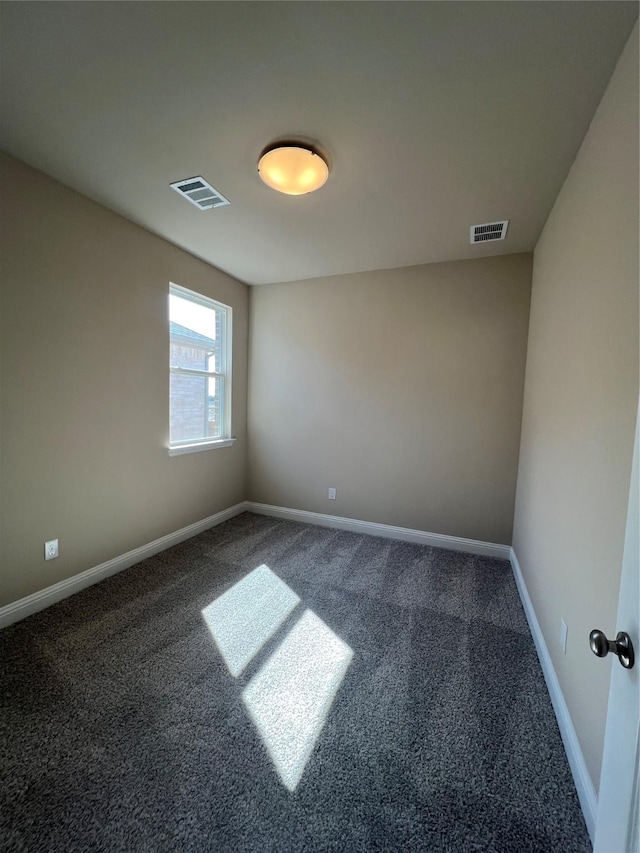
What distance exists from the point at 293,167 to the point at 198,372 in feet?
6.91

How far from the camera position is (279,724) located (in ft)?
4.69

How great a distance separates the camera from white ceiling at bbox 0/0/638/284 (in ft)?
3.86

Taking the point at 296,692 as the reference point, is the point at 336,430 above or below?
above

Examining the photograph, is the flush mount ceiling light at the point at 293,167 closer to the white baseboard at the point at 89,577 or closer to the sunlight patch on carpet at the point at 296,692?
the sunlight patch on carpet at the point at 296,692

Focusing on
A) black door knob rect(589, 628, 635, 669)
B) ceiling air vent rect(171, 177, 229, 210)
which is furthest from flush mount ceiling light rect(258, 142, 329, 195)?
black door knob rect(589, 628, 635, 669)

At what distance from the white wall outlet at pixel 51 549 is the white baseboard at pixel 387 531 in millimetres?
2054

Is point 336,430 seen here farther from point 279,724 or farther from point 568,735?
point 568,735

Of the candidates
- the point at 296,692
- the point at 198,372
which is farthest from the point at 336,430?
the point at 296,692

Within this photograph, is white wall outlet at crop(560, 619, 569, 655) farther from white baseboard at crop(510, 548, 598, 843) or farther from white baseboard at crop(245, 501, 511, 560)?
white baseboard at crop(245, 501, 511, 560)

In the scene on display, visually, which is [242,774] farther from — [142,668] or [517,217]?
[517,217]

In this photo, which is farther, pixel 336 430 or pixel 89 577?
pixel 336 430

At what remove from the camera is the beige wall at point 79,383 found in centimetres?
197

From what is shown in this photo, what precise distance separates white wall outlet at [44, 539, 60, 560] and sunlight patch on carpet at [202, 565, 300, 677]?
3.45 feet

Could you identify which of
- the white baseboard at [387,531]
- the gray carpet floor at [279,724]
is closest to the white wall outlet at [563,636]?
the gray carpet floor at [279,724]
